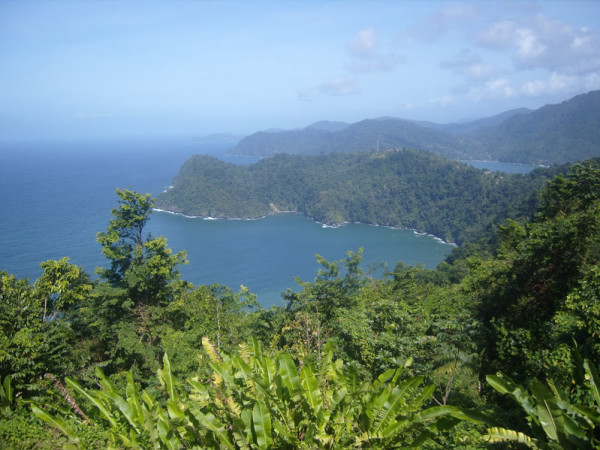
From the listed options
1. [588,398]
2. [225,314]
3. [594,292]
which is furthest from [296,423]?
[225,314]

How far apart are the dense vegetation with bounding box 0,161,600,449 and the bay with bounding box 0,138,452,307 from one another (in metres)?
24.8

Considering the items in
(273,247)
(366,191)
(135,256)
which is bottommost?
(273,247)

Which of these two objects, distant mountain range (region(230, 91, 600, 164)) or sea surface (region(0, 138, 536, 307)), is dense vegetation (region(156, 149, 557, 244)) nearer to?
sea surface (region(0, 138, 536, 307))

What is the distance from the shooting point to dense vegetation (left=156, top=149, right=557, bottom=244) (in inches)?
3169

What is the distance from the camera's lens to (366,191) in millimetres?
99000

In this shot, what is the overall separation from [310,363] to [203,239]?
68.0 meters

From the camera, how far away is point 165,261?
1259cm

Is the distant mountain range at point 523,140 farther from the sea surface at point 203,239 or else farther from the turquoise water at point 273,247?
the sea surface at point 203,239

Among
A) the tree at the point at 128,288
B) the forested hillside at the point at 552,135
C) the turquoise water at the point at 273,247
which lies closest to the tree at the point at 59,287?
the tree at the point at 128,288

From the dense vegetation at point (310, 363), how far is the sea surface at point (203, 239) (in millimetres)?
24792

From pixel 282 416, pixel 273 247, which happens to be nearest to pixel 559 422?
pixel 282 416

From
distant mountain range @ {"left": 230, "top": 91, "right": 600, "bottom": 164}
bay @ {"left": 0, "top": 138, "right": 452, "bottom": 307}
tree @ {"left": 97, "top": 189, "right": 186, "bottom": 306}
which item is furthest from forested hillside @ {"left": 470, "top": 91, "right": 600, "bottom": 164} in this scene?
tree @ {"left": 97, "top": 189, "right": 186, "bottom": 306}

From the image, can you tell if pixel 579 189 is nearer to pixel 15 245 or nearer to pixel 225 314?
pixel 225 314

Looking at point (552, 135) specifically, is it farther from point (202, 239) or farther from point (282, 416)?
point (282, 416)
